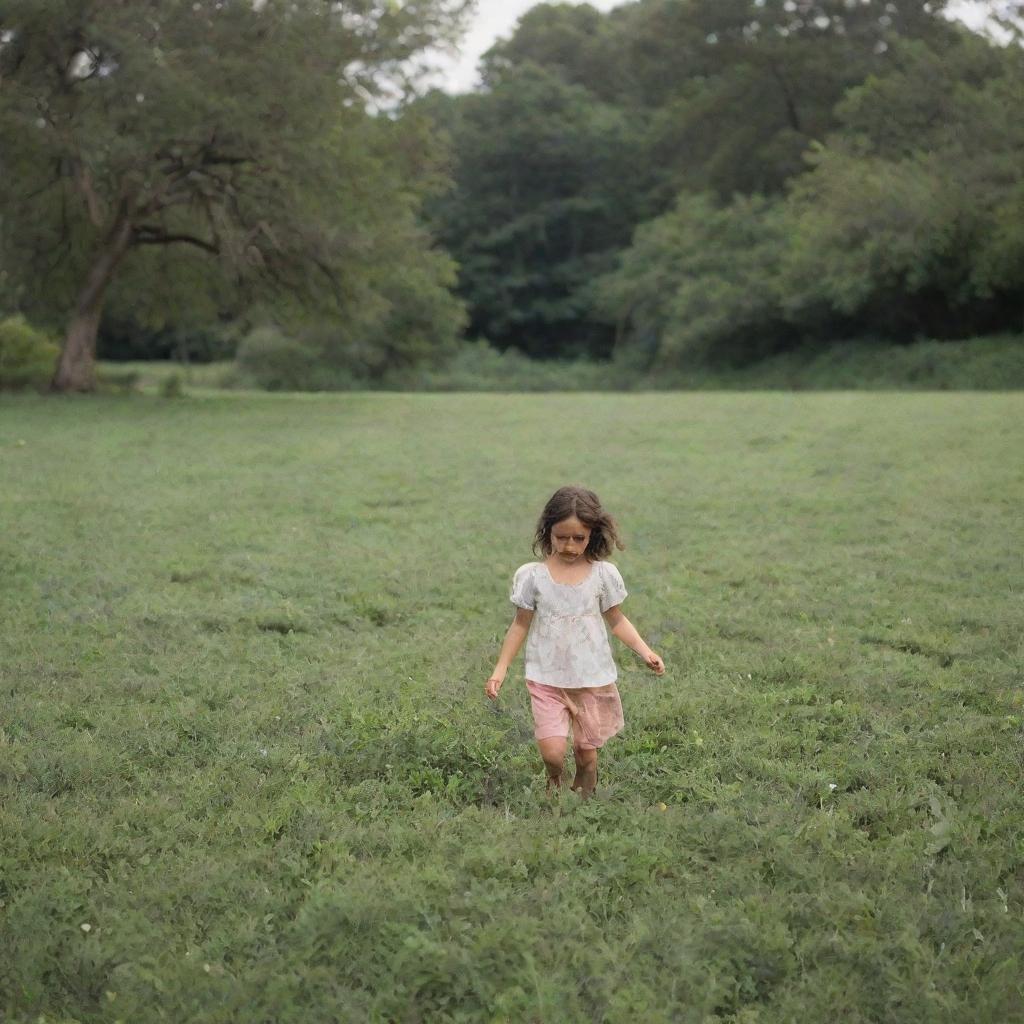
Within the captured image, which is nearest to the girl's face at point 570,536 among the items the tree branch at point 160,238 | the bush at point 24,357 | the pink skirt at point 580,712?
the pink skirt at point 580,712

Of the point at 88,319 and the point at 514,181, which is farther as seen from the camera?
the point at 514,181

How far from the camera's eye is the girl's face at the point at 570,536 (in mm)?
3891

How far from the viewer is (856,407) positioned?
60.2ft

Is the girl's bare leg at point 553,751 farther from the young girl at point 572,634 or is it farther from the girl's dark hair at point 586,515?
the girl's dark hair at point 586,515

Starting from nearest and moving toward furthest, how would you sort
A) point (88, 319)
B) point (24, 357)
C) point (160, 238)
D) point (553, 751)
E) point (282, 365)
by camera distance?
point (553, 751)
point (160, 238)
point (88, 319)
point (24, 357)
point (282, 365)

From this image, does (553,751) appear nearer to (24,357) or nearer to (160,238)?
(160,238)

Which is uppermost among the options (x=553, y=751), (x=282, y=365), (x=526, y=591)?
(x=282, y=365)

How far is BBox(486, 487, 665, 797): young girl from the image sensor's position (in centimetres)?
391

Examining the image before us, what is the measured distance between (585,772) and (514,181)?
4789 centimetres

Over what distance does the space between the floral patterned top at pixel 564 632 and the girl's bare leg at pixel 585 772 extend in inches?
10.4

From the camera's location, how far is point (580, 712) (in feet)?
13.1

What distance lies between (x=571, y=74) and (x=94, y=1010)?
57.1 metres

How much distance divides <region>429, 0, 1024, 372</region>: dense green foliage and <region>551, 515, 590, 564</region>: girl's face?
27015 mm

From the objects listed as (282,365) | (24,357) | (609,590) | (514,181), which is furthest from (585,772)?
(514,181)
